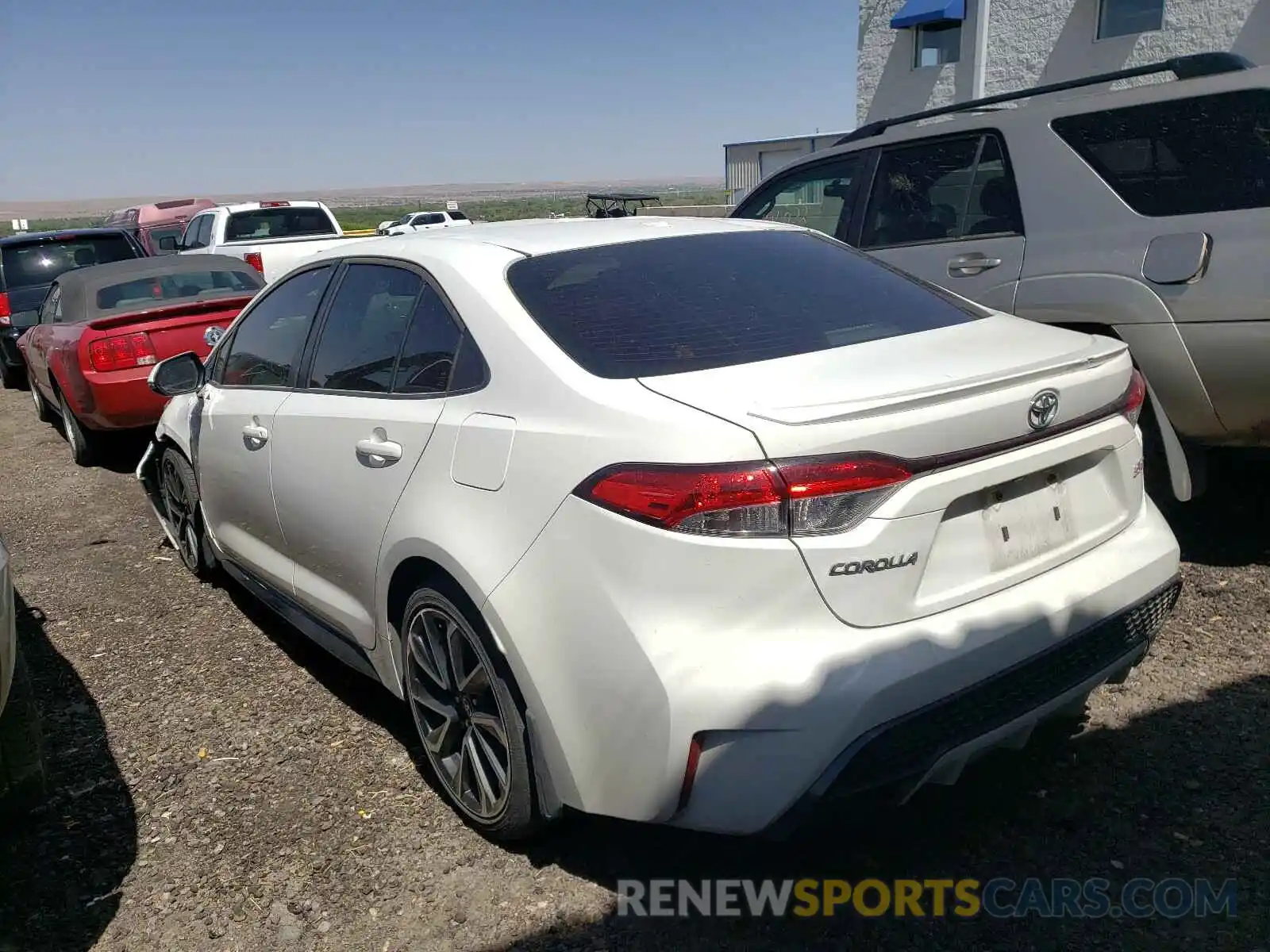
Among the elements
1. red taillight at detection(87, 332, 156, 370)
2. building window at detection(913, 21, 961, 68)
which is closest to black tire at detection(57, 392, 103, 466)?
red taillight at detection(87, 332, 156, 370)

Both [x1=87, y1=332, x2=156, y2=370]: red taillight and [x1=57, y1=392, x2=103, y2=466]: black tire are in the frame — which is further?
[x1=57, y1=392, x2=103, y2=466]: black tire

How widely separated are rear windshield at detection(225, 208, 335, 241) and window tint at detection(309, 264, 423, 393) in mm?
12235

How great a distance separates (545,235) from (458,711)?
1.47m

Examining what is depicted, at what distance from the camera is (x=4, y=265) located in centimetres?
1146

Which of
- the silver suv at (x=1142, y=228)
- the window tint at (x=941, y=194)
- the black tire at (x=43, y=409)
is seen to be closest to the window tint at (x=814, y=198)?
the window tint at (x=941, y=194)

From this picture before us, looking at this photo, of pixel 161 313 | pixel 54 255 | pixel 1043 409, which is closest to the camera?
pixel 1043 409

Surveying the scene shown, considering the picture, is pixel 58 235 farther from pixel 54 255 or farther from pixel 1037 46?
pixel 1037 46

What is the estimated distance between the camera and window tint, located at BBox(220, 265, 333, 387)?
3.65 m

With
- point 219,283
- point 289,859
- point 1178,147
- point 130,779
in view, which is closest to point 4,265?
point 219,283

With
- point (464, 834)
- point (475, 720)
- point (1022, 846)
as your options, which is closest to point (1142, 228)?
point (1022, 846)

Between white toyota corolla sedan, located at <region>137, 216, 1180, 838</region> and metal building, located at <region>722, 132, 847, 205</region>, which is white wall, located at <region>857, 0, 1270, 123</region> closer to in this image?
metal building, located at <region>722, 132, 847, 205</region>

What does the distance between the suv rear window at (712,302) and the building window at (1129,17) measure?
1916 cm

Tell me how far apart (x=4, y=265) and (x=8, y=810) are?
10.6m

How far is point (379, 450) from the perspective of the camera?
2885 millimetres
